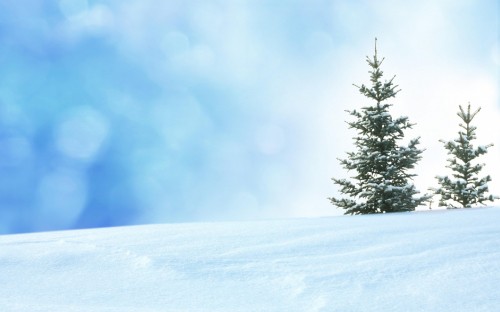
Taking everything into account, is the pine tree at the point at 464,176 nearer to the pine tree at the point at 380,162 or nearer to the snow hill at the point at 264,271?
the pine tree at the point at 380,162

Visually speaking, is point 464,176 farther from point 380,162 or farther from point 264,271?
point 264,271

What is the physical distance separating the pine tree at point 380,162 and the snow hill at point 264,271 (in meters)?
10.5

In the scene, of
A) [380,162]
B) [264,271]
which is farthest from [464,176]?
[264,271]

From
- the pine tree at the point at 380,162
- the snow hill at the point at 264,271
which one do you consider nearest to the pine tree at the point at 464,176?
the pine tree at the point at 380,162

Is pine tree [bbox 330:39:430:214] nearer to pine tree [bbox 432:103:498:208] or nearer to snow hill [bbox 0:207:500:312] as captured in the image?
pine tree [bbox 432:103:498:208]

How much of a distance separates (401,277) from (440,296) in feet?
0.89

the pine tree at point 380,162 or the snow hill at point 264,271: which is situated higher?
the pine tree at point 380,162

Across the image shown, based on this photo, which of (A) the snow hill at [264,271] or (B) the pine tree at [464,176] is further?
(B) the pine tree at [464,176]

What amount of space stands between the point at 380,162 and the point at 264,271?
12350mm

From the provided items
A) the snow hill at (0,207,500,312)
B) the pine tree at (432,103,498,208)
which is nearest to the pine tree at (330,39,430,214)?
the pine tree at (432,103,498,208)

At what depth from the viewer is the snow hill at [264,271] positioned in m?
1.86

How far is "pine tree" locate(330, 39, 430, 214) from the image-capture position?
13.5 m

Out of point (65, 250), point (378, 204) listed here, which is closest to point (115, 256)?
point (65, 250)

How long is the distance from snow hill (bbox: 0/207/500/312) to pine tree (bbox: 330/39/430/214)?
10.5m
